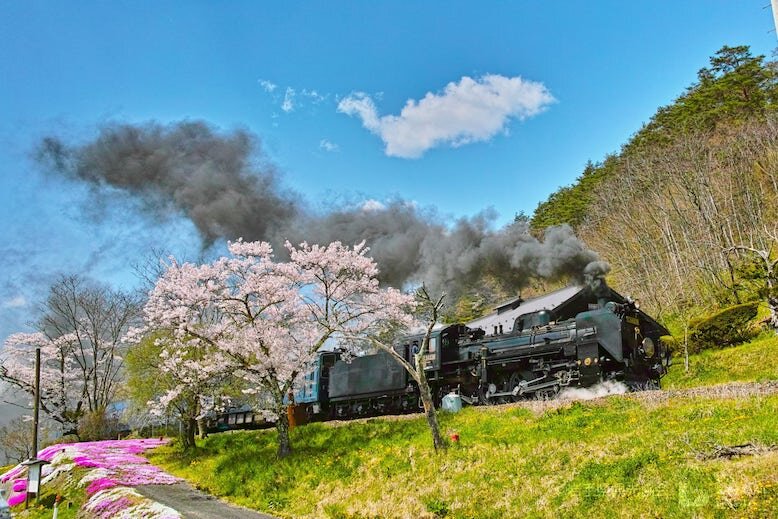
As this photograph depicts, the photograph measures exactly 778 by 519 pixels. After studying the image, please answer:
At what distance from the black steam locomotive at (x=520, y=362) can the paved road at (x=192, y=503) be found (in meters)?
8.64

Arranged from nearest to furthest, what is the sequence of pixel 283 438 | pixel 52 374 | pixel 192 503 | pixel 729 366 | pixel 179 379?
1. pixel 192 503
2. pixel 283 438
3. pixel 729 366
4. pixel 179 379
5. pixel 52 374

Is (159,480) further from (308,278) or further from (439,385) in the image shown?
(439,385)

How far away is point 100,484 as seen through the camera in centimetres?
1847

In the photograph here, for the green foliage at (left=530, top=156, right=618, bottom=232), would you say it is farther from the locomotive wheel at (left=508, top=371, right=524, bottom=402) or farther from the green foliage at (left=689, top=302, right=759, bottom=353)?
the locomotive wheel at (left=508, top=371, right=524, bottom=402)

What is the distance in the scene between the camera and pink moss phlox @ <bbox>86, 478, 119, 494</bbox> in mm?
18078

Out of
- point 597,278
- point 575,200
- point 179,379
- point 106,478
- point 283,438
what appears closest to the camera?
point 106,478

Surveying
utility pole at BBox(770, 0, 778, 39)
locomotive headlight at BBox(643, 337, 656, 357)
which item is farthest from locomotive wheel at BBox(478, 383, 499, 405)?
utility pole at BBox(770, 0, 778, 39)

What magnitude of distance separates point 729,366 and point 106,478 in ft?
74.3

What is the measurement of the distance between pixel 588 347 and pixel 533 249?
6415 mm

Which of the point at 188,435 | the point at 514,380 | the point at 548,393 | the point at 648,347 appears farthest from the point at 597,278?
the point at 188,435

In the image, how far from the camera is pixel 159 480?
19969 mm

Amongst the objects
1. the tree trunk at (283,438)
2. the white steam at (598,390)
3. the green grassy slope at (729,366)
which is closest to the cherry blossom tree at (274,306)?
the tree trunk at (283,438)

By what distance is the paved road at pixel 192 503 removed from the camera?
47.3 feet

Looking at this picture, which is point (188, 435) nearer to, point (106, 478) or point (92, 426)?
point (106, 478)
